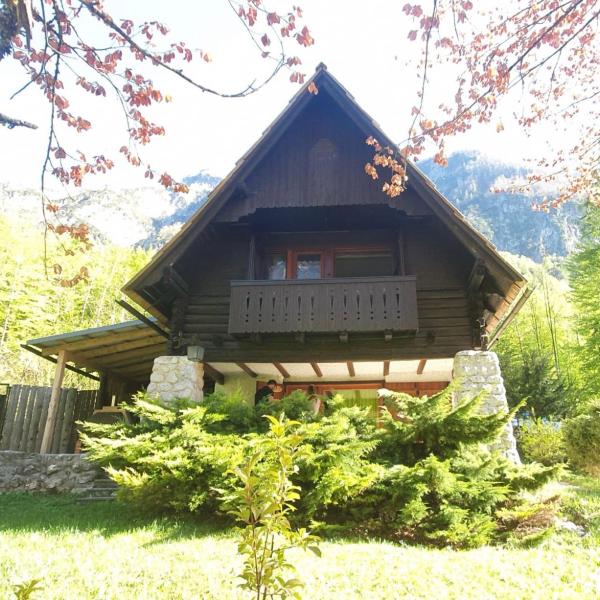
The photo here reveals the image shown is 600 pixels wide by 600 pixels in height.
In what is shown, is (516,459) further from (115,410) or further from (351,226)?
(115,410)

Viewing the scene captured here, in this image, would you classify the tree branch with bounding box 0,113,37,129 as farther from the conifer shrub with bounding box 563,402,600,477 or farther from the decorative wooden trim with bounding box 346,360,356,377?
the conifer shrub with bounding box 563,402,600,477

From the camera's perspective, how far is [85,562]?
15.3 ft

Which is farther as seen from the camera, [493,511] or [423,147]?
[493,511]

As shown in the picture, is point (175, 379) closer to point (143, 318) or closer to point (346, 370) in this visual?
point (143, 318)

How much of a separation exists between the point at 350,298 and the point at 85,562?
6581mm

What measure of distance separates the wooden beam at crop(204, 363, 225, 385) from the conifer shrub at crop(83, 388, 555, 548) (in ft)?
13.6

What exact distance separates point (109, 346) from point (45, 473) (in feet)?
13.0

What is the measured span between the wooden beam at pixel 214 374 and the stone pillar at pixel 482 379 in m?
5.22

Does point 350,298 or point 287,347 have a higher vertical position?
point 350,298

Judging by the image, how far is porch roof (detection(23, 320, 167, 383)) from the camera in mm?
11922

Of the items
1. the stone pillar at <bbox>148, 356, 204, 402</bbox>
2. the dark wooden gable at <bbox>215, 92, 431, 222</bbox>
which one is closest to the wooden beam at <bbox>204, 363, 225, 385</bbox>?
the stone pillar at <bbox>148, 356, 204, 402</bbox>

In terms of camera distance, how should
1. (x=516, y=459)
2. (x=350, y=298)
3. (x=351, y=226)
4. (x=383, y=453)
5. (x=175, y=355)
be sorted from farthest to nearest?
1. (x=351, y=226)
2. (x=175, y=355)
3. (x=350, y=298)
4. (x=516, y=459)
5. (x=383, y=453)

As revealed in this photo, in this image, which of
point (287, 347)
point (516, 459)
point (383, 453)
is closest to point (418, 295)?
point (287, 347)

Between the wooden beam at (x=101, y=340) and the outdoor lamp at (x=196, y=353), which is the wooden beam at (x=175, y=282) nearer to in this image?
the outdoor lamp at (x=196, y=353)
